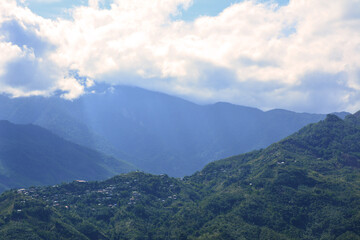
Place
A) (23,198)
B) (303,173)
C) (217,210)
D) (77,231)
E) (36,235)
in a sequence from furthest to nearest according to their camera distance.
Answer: (303,173)
(217,210)
(23,198)
(77,231)
(36,235)

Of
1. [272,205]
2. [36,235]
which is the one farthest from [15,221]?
[272,205]

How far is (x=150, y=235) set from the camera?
571 ft

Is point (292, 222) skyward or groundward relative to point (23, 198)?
groundward

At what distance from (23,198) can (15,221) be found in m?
20.1

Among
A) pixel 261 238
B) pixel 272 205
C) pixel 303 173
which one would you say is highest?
pixel 303 173

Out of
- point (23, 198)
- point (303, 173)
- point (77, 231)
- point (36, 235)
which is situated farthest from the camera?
point (303, 173)

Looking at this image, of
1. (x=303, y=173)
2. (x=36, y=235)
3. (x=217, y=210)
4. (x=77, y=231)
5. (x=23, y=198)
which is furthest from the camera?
(x=303, y=173)

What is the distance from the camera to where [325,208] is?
167 meters

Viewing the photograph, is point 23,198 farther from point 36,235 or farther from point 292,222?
point 292,222

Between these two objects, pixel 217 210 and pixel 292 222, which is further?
pixel 217 210

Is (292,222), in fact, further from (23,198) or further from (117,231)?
(23,198)

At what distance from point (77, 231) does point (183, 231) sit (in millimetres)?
44937

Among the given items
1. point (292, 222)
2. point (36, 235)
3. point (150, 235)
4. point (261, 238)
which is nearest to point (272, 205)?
point (292, 222)

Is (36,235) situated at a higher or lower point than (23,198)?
lower
